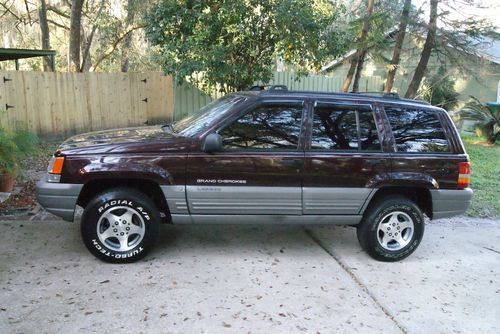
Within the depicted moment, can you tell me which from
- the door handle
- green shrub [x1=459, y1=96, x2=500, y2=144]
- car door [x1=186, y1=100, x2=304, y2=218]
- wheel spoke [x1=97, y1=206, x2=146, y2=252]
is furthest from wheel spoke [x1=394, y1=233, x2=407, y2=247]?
green shrub [x1=459, y1=96, x2=500, y2=144]

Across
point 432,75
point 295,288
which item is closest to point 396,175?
point 295,288

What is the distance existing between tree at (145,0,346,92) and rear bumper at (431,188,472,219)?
5840 millimetres

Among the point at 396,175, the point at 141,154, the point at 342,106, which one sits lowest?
the point at 396,175

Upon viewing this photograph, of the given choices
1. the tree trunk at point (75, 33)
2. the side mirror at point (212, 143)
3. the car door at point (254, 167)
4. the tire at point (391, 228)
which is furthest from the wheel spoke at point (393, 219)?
the tree trunk at point (75, 33)

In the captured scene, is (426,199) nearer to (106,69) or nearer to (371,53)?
(371,53)

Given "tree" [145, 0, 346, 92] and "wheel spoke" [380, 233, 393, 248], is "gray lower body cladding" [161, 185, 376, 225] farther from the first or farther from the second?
"tree" [145, 0, 346, 92]

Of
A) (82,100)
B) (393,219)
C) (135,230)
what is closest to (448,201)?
(393,219)

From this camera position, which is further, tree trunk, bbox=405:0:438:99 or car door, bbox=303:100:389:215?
tree trunk, bbox=405:0:438:99

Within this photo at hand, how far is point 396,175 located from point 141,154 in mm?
2668

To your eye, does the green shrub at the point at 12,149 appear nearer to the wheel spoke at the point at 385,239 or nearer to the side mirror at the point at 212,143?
the side mirror at the point at 212,143

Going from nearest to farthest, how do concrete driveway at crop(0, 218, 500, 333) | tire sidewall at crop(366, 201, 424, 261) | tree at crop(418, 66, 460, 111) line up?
concrete driveway at crop(0, 218, 500, 333) < tire sidewall at crop(366, 201, 424, 261) < tree at crop(418, 66, 460, 111)

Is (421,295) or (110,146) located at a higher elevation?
(110,146)

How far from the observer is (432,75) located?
2014 cm

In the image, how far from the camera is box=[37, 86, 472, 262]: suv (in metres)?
4.45
